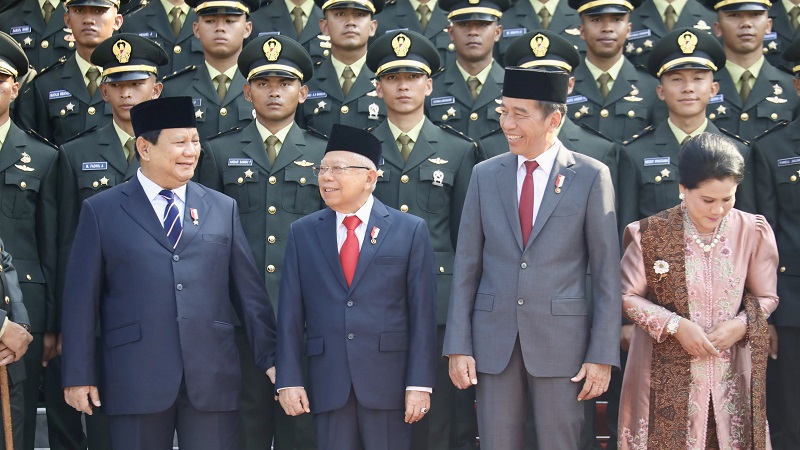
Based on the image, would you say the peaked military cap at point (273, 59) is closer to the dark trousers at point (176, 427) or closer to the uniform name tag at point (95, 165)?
the uniform name tag at point (95, 165)

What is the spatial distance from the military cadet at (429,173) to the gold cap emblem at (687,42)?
4.69 feet

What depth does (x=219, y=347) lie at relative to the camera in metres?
5.21

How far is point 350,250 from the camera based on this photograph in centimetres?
529

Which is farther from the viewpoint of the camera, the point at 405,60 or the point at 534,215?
the point at 405,60

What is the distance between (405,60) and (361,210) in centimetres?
170

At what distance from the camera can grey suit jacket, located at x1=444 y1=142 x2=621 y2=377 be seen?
16.2 feet

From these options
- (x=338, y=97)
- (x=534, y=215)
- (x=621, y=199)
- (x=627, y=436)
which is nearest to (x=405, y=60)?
(x=338, y=97)

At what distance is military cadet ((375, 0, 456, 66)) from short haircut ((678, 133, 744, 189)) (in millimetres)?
3466

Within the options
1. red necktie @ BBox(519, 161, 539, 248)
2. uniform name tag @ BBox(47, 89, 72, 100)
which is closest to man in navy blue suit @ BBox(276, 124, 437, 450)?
red necktie @ BBox(519, 161, 539, 248)

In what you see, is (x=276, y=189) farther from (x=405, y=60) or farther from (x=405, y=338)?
(x=405, y=338)

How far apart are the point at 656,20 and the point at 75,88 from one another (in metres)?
4.27

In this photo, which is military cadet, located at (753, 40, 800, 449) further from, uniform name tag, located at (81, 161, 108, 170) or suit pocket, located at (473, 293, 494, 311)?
uniform name tag, located at (81, 161, 108, 170)

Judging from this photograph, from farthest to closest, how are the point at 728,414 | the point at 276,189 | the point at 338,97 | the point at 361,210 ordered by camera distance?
1. the point at 338,97
2. the point at 276,189
3. the point at 361,210
4. the point at 728,414

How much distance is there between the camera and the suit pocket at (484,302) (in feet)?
16.5
